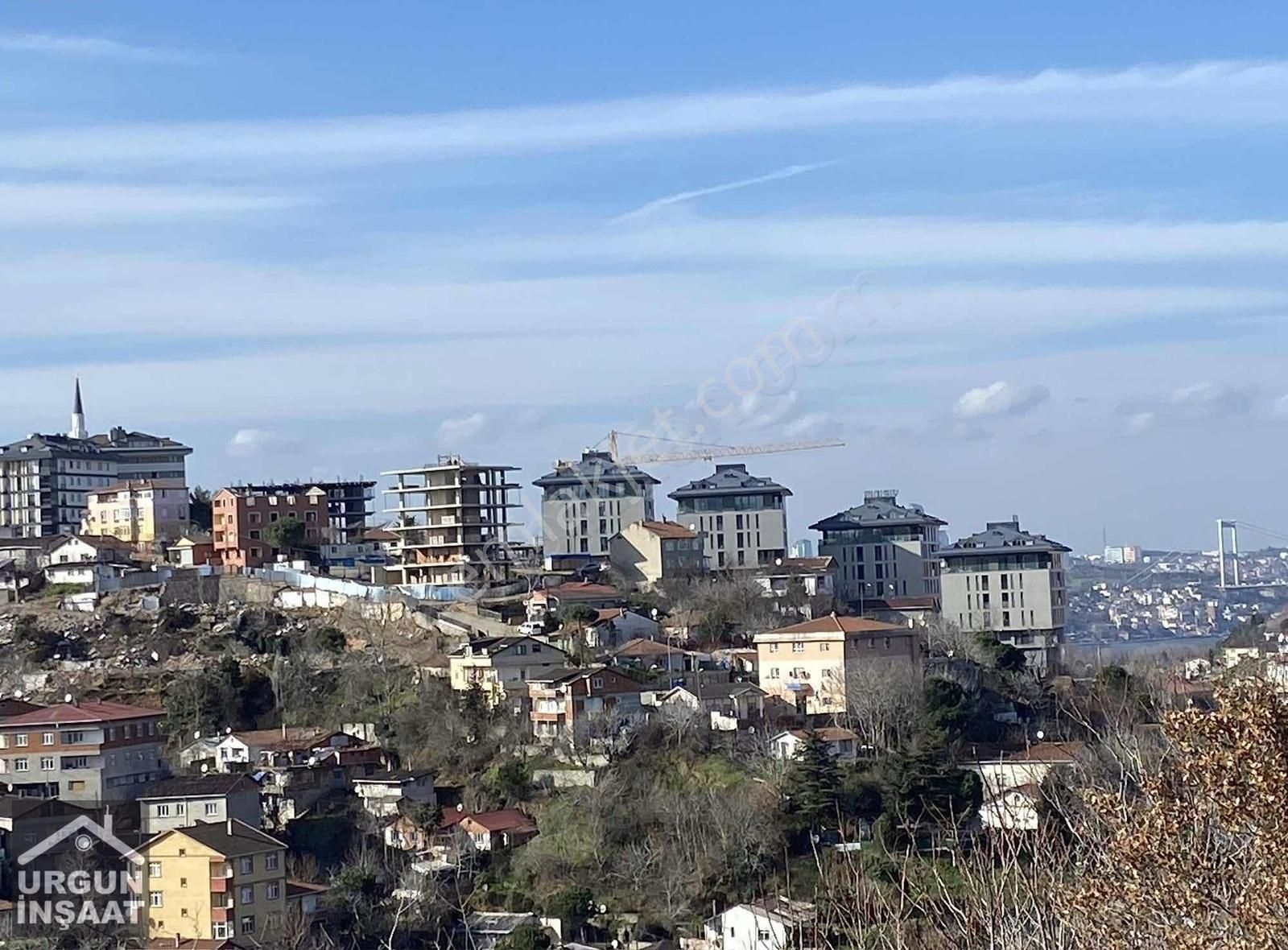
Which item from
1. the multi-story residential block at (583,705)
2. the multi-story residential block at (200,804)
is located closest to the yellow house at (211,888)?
the multi-story residential block at (200,804)

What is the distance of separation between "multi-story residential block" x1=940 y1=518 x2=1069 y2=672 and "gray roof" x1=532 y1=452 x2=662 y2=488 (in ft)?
29.4

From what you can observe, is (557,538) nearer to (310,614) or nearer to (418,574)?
(418,574)

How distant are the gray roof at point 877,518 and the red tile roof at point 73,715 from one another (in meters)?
19.5

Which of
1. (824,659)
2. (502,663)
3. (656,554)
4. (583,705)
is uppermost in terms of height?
(656,554)

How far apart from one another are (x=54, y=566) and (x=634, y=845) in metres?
16.2

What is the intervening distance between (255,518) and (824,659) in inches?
546

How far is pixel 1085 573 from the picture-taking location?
315 feet

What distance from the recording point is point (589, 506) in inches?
1724

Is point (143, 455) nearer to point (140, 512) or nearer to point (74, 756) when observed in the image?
point (140, 512)

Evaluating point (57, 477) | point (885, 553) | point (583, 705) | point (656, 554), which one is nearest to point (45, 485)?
point (57, 477)

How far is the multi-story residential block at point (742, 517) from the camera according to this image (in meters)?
40.3

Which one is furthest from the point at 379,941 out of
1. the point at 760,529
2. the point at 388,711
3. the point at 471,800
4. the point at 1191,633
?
the point at 1191,633

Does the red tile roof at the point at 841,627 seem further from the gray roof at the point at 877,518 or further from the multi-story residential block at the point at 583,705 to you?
the gray roof at the point at 877,518

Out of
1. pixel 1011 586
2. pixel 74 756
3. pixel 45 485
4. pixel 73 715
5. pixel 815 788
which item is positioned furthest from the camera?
pixel 45 485
